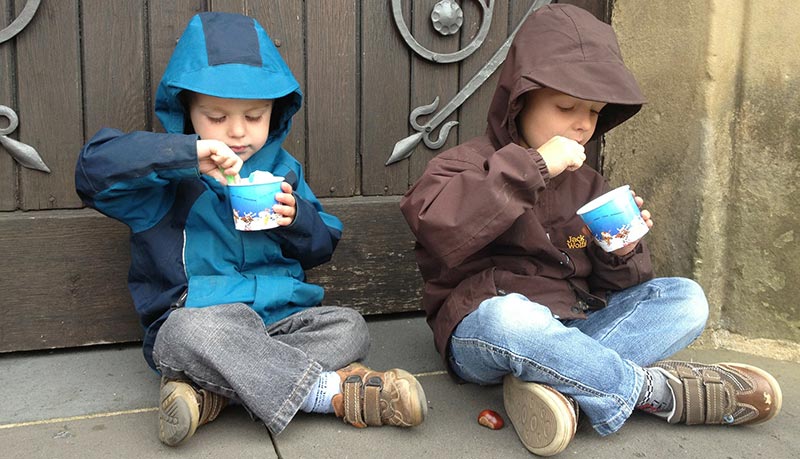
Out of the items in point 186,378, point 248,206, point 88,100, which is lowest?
point 186,378

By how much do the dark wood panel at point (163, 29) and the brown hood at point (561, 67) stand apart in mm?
953

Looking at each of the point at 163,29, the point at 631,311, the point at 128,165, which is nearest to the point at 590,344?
the point at 631,311

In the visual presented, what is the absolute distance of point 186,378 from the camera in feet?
5.98

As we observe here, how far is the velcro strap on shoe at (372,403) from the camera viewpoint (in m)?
1.80

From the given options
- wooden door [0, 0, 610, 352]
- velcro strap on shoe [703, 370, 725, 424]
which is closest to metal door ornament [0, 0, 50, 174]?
wooden door [0, 0, 610, 352]

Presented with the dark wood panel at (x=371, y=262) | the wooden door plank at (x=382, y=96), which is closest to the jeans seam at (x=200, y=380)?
the dark wood panel at (x=371, y=262)

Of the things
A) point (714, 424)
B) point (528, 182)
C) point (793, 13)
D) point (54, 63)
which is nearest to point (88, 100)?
point (54, 63)

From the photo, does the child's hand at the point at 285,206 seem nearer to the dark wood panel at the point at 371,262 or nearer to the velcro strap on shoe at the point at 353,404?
the velcro strap on shoe at the point at 353,404

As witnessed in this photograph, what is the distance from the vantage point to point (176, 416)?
5.54 feet

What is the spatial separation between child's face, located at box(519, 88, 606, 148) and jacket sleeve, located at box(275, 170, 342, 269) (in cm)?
60

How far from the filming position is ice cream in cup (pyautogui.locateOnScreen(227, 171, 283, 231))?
1.75 m

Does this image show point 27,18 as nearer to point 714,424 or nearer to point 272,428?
point 272,428

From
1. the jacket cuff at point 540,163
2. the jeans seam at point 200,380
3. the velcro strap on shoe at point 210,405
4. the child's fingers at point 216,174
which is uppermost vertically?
the jacket cuff at point 540,163

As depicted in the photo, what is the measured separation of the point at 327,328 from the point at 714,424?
0.97 m
